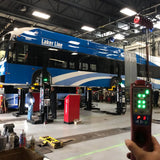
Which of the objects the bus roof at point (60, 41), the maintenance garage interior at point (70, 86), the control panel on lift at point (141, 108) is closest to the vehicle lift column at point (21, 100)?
the maintenance garage interior at point (70, 86)

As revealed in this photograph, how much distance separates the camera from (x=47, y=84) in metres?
5.29

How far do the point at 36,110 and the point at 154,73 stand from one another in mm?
9655

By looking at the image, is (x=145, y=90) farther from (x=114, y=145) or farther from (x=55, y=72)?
(x=55, y=72)

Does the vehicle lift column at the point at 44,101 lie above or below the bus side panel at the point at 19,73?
below

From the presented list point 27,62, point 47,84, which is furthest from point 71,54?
point 47,84

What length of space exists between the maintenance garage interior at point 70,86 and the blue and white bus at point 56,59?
0.03 metres

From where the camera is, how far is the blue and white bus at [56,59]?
6207 millimetres

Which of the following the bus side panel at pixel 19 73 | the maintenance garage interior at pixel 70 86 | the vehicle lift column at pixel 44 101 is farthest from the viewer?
the bus side panel at pixel 19 73

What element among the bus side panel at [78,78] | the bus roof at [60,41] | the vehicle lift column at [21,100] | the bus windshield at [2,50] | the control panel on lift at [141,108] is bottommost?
the vehicle lift column at [21,100]

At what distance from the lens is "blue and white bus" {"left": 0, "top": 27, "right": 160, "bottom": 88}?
621 centimetres

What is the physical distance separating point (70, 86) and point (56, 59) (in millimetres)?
1598

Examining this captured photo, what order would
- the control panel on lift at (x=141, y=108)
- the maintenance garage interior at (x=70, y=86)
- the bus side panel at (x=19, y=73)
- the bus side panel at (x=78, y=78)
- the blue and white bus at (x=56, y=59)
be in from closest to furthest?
1. the control panel on lift at (x=141, y=108)
2. the maintenance garage interior at (x=70, y=86)
3. the bus side panel at (x=19, y=73)
4. the blue and white bus at (x=56, y=59)
5. the bus side panel at (x=78, y=78)

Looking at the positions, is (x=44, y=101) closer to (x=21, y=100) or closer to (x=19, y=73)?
(x=19, y=73)

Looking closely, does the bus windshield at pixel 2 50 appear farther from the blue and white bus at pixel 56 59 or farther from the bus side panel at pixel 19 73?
the bus side panel at pixel 19 73
